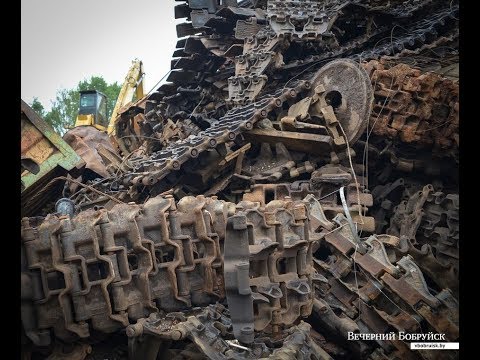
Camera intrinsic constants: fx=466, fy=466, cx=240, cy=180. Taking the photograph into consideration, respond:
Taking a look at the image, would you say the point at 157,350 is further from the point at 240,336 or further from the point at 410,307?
the point at 410,307

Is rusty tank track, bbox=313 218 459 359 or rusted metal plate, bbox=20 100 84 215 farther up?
rusted metal plate, bbox=20 100 84 215

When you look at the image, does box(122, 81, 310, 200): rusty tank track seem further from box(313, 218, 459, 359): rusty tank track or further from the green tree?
box(313, 218, 459, 359): rusty tank track

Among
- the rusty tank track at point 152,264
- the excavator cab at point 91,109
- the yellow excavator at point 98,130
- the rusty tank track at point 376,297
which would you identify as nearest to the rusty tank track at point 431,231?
the rusty tank track at point 376,297

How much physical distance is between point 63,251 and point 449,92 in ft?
15.3

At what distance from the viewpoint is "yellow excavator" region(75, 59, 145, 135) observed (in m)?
13.3

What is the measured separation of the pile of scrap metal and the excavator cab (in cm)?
325

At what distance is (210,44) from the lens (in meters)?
9.91

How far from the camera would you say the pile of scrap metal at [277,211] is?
2.80 m

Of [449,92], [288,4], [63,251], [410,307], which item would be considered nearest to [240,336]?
[63,251]

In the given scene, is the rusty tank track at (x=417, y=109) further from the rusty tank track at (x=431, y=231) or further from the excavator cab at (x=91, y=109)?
the excavator cab at (x=91, y=109)

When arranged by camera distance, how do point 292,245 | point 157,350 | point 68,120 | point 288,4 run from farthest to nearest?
point 68,120, point 288,4, point 292,245, point 157,350

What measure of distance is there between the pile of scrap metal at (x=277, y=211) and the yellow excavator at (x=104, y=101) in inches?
129

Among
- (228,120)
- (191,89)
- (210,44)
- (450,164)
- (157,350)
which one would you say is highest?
(210,44)

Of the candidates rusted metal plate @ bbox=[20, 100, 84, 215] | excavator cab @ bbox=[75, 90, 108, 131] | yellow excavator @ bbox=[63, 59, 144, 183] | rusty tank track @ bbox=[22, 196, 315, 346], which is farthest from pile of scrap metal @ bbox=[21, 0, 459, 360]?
excavator cab @ bbox=[75, 90, 108, 131]
